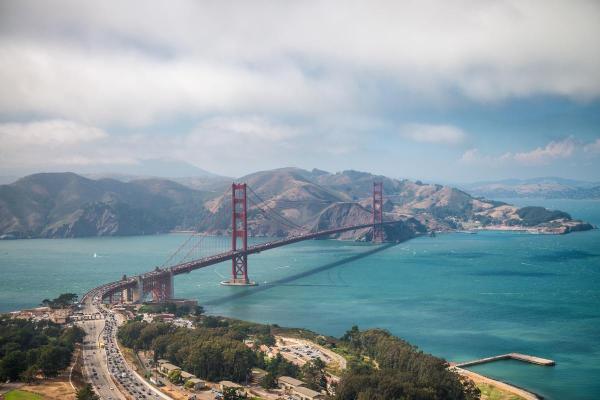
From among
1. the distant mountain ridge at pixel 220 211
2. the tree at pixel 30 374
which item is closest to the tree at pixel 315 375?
the tree at pixel 30 374

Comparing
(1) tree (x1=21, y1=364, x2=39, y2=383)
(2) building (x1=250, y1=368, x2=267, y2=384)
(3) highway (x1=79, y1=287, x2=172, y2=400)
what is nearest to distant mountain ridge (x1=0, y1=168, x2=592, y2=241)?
(3) highway (x1=79, y1=287, x2=172, y2=400)

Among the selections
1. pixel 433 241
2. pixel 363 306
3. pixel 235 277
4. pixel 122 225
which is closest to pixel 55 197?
pixel 122 225

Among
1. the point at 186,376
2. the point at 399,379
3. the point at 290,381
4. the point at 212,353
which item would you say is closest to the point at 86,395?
the point at 186,376

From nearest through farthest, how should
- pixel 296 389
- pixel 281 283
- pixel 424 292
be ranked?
pixel 296 389, pixel 424 292, pixel 281 283

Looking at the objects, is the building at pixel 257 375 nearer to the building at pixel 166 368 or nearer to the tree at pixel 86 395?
the building at pixel 166 368

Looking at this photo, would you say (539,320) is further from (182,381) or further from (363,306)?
(182,381)

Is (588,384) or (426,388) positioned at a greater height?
(426,388)

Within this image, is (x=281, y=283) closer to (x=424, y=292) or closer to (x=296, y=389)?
(x=424, y=292)
